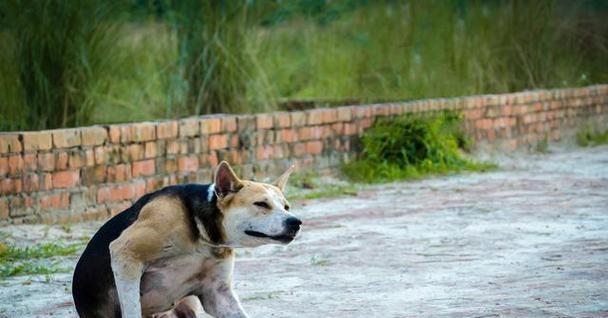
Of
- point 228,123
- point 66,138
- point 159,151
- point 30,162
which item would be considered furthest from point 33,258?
point 228,123

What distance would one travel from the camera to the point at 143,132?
30.4ft

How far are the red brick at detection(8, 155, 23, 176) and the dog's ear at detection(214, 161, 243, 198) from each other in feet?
11.0

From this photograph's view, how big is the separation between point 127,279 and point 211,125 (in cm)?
504

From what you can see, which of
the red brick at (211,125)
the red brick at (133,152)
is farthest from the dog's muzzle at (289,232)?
the red brick at (211,125)

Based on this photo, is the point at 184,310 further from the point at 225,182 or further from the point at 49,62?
the point at 49,62

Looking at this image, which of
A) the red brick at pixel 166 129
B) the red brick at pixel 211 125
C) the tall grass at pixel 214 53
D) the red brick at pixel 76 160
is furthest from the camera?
the tall grass at pixel 214 53

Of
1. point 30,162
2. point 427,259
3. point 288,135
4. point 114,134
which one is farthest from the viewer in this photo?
point 288,135

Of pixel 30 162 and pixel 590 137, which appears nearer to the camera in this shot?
pixel 30 162

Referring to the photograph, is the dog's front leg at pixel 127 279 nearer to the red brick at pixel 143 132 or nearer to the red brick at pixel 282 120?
the red brick at pixel 143 132

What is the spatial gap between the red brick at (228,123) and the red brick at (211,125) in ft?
0.18

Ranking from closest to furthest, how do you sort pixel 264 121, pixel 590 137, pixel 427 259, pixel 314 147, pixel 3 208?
pixel 427 259 → pixel 3 208 → pixel 264 121 → pixel 314 147 → pixel 590 137

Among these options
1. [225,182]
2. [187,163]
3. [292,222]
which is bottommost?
[187,163]

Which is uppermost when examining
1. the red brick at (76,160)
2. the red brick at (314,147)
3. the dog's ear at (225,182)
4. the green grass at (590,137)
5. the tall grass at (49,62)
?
the tall grass at (49,62)

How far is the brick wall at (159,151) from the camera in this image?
832 centimetres
